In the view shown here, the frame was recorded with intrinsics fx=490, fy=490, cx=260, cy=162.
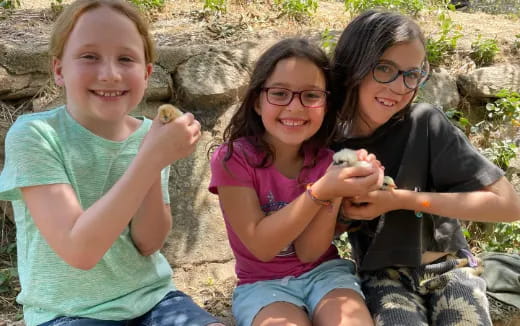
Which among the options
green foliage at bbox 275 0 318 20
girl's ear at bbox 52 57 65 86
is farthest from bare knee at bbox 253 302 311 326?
green foliage at bbox 275 0 318 20

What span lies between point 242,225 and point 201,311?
1.23 ft

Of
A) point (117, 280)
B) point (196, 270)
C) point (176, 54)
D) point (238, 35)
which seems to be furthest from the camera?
point (238, 35)

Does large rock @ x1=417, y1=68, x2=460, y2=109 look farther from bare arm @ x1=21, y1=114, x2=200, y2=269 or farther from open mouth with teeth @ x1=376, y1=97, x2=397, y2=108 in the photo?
bare arm @ x1=21, y1=114, x2=200, y2=269

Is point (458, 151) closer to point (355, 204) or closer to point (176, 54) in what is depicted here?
point (355, 204)

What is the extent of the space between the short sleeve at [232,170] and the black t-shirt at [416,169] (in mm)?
463

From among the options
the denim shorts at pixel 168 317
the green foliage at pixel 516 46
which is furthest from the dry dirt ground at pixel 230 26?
the denim shorts at pixel 168 317

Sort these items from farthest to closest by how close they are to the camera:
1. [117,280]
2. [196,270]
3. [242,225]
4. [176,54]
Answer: [176,54] < [196,270] < [242,225] < [117,280]

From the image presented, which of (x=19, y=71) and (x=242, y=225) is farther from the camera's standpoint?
(x=19, y=71)

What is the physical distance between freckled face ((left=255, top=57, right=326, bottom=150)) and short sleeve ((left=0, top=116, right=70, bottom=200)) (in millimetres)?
845

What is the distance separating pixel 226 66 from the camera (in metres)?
3.83

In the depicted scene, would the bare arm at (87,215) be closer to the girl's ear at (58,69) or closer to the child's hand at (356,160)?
the girl's ear at (58,69)

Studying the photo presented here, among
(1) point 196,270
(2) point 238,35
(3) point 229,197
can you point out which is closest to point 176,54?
(2) point 238,35

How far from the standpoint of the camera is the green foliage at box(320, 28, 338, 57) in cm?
390

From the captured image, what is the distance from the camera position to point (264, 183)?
82.9 inches
